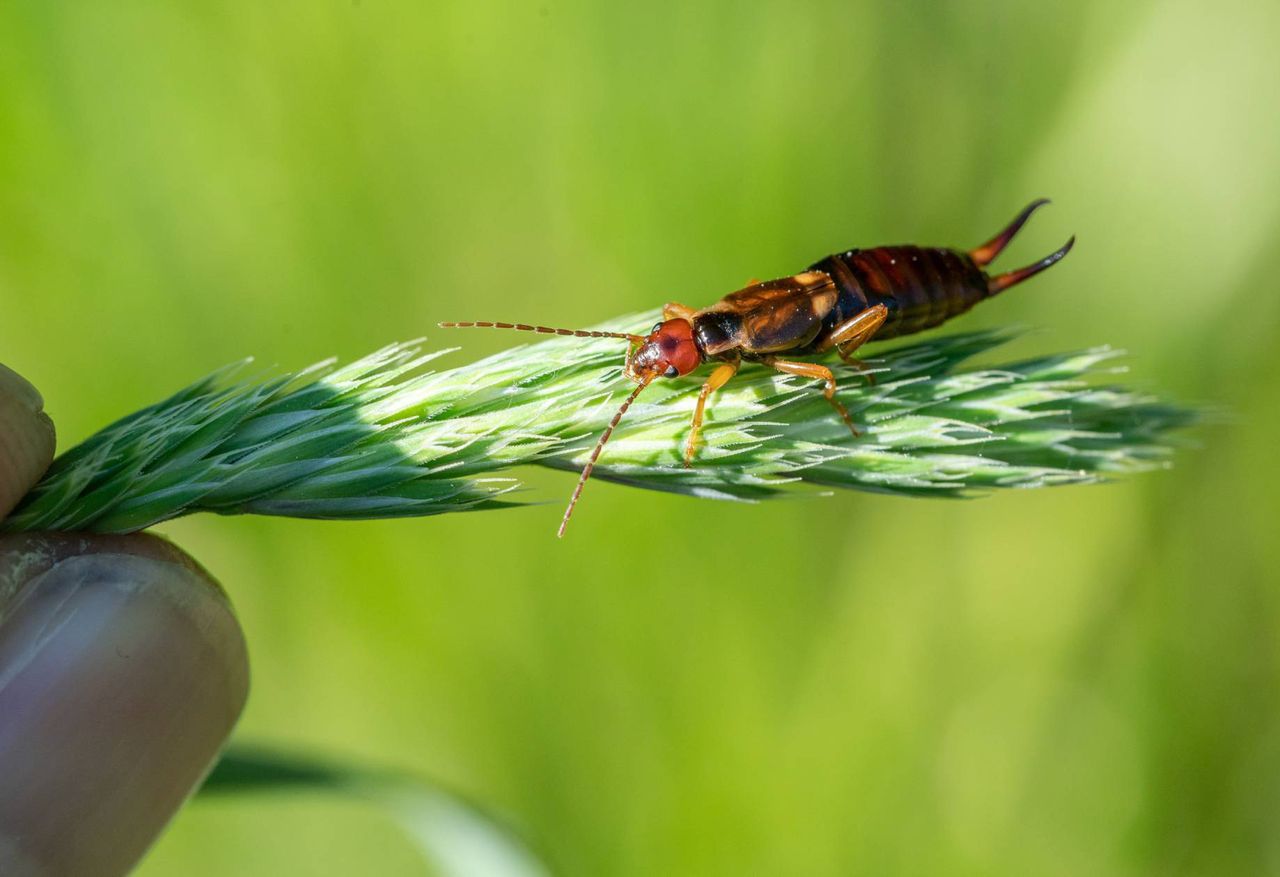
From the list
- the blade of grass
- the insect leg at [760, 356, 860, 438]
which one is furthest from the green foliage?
the blade of grass

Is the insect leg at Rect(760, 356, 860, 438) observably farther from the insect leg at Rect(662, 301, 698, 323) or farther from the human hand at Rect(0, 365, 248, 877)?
the human hand at Rect(0, 365, 248, 877)

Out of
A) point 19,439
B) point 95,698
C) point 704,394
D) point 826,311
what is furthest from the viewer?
point 826,311

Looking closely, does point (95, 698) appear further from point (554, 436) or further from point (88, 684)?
point (554, 436)

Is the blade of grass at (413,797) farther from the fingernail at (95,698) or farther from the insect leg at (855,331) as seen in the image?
the insect leg at (855,331)

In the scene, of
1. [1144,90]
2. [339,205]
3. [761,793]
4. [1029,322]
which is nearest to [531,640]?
[761,793]

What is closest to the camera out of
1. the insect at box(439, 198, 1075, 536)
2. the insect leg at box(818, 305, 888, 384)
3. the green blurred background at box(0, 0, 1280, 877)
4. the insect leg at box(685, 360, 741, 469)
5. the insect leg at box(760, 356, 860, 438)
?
the insect leg at box(685, 360, 741, 469)

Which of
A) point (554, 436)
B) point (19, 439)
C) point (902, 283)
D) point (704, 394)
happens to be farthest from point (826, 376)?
point (19, 439)

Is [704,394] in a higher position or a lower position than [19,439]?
lower

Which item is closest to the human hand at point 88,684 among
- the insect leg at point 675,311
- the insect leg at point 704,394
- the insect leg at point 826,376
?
the insect leg at point 704,394
